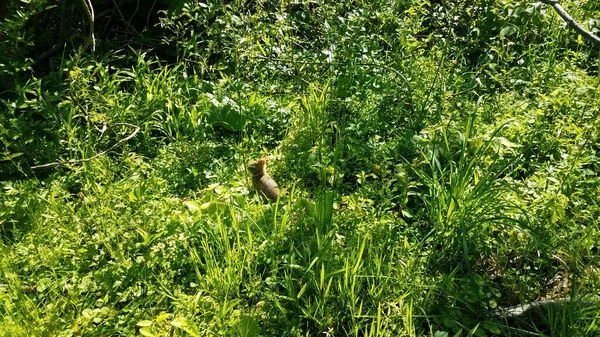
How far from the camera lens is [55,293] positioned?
2221 mm

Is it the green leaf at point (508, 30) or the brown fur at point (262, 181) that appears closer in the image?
the brown fur at point (262, 181)

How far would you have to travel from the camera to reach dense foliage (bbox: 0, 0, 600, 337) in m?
2.14

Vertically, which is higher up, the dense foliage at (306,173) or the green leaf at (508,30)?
the green leaf at (508,30)

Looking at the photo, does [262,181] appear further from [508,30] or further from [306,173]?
[508,30]

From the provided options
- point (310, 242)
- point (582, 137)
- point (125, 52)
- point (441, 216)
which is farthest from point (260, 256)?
point (125, 52)

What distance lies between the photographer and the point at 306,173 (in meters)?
2.81

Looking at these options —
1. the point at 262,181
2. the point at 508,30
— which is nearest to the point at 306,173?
the point at 262,181

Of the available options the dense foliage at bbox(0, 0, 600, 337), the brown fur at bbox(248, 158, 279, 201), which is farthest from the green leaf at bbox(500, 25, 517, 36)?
the brown fur at bbox(248, 158, 279, 201)

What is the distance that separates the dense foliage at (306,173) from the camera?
2139 mm

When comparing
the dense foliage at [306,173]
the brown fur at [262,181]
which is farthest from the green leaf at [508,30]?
the brown fur at [262,181]

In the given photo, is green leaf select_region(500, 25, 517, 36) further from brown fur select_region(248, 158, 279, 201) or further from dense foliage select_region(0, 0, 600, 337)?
brown fur select_region(248, 158, 279, 201)

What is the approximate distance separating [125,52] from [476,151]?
2.47 metres

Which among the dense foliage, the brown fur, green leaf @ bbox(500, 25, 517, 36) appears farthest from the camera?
green leaf @ bbox(500, 25, 517, 36)

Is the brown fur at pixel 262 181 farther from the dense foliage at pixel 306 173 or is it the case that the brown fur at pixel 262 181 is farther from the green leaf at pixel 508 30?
the green leaf at pixel 508 30
